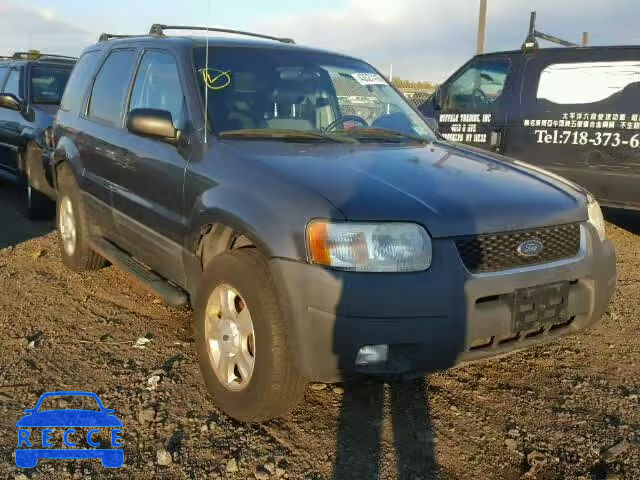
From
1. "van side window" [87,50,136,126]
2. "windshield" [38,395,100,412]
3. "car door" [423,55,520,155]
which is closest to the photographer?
"windshield" [38,395,100,412]

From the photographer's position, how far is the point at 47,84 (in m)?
7.94

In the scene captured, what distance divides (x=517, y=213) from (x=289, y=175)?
3.39 feet

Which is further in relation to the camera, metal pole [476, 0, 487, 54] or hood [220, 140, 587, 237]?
metal pole [476, 0, 487, 54]

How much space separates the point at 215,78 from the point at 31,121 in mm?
4805

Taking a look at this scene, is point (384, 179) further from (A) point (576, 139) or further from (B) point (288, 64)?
(A) point (576, 139)

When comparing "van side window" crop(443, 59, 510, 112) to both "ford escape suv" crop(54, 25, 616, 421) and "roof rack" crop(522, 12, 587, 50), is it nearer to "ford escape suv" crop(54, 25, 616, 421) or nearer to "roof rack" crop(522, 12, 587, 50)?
"roof rack" crop(522, 12, 587, 50)

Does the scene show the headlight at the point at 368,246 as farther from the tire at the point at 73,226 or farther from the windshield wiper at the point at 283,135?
the tire at the point at 73,226

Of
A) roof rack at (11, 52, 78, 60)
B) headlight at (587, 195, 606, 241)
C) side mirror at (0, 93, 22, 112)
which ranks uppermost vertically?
roof rack at (11, 52, 78, 60)

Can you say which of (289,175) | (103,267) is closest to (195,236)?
(289,175)

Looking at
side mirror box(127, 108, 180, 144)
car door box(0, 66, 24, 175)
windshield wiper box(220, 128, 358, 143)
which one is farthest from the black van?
car door box(0, 66, 24, 175)

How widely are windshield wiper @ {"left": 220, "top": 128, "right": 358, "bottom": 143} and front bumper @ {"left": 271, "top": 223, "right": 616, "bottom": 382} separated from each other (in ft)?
3.24

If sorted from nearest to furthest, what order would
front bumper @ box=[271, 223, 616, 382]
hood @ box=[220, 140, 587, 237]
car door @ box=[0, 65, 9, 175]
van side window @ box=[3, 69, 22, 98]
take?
1. front bumper @ box=[271, 223, 616, 382]
2. hood @ box=[220, 140, 587, 237]
3. van side window @ box=[3, 69, 22, 98]
4. car door @ box=[0, 65, 9, 175]

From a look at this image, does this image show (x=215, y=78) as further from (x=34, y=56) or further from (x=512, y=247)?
(x=34, y=56)

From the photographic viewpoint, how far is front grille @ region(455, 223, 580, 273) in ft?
8.84
